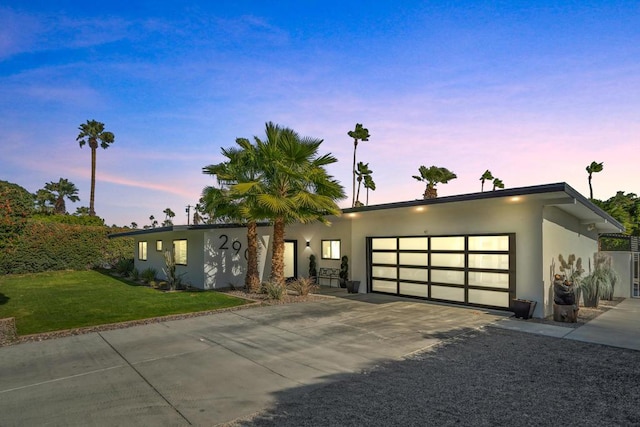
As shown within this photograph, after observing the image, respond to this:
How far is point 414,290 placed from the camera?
11961 millimetres

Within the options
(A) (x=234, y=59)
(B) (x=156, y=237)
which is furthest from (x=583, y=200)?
(B) (x=156, y=237)

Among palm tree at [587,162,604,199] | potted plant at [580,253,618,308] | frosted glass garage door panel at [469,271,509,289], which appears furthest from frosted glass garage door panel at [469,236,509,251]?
palm tree at [587,162,604,199]

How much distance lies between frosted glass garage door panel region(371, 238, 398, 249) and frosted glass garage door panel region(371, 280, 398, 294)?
1346 mm

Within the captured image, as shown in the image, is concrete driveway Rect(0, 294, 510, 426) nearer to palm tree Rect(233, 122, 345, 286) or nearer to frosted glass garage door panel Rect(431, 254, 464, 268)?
frosted glass garage door panel Rect(431, 254, 464, 268)

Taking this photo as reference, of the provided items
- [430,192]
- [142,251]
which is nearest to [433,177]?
[430,192]

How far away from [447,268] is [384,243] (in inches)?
105

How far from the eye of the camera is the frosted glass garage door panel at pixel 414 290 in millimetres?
11688

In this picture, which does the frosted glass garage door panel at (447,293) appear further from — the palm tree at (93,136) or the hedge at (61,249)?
the palm tree at (93,136)

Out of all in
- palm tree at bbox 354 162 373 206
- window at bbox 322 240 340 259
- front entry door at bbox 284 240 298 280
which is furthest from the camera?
palm tree at bbox 354 162 373 206

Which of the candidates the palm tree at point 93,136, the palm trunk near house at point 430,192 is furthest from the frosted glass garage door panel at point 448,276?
the palm tree at point 93,136

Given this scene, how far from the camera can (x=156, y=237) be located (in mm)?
18391

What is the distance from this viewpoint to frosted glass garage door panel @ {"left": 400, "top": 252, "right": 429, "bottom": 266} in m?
11.7

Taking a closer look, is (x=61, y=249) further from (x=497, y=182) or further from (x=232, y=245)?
(x=497, y=182)

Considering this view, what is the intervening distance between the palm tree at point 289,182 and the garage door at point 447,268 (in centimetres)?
286
